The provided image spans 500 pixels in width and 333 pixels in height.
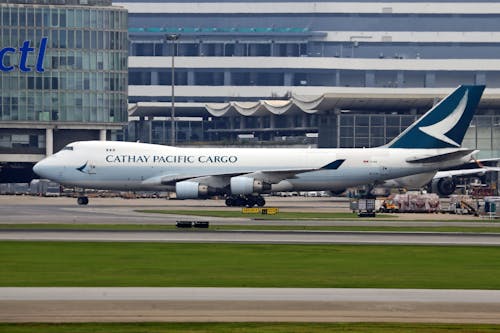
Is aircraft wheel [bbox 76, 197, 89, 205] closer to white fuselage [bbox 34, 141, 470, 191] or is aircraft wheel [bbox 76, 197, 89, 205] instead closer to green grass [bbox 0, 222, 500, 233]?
white fuselage [bbox 34, 141, 470, 191]

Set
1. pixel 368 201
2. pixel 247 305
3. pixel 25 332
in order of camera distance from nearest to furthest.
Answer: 1. pixel 25 332
2. pixel 247 305
3. pixel 368 201

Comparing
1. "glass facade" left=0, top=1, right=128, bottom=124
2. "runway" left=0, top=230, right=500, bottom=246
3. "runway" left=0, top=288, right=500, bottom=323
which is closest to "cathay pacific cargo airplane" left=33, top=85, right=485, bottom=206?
"runway" left=0, top=230, right=500, bottom=246

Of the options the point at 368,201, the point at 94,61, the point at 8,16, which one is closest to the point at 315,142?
the point at 94,61

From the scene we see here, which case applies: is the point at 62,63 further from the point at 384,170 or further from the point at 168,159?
the point at 384,170

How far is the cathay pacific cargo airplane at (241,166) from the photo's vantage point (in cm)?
10200

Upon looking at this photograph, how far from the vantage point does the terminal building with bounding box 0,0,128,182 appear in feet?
460

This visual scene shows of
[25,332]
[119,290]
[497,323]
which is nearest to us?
[25,332]

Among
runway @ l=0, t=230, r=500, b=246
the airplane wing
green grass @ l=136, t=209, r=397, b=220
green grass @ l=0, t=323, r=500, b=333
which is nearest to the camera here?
green grass @ l=0, t=323, r=500, b=333

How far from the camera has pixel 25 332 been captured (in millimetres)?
32344

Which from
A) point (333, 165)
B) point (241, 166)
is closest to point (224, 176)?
point (241, 166)

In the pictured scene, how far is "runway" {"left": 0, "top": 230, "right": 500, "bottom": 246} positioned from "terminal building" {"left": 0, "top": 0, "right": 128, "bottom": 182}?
76.8m

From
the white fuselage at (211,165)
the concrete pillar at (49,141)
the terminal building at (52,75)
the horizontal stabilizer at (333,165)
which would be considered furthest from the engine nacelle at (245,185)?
the terminal building at (52,75)

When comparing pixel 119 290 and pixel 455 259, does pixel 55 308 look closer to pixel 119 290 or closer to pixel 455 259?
pixel 119 290

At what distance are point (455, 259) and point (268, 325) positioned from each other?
66.5 feet
